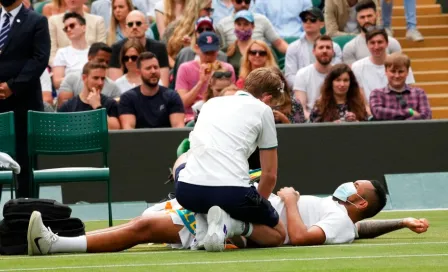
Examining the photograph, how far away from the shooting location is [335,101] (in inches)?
648

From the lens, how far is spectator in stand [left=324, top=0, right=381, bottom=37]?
63.9 feet

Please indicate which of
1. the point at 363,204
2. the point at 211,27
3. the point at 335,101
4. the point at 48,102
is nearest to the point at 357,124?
the point at 335,101

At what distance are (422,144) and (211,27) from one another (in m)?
3.56

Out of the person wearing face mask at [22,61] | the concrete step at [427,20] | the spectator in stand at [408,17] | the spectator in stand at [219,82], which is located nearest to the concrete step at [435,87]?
the spectator in stand at [408,17]

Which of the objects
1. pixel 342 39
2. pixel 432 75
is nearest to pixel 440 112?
pixel 432 75

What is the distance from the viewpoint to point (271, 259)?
904cm

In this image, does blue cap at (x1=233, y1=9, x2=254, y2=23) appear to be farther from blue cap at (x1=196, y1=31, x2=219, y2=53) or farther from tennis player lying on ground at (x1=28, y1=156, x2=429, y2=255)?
tennis player lying on ground at (x1=28, y1=156, x2=429, y2=255)

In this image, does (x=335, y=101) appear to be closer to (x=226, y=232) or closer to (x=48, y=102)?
(x=48, y=102)

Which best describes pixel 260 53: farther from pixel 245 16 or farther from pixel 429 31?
pixel 429 31

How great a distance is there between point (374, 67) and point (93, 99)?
396cm

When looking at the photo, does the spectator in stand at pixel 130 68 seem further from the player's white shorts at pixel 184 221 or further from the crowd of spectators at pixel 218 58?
the player's white shorts at pixel 184 221

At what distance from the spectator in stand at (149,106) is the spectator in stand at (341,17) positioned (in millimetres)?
4021

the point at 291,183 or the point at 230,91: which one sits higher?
the point at 230,91

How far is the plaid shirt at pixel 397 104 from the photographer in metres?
16.5
